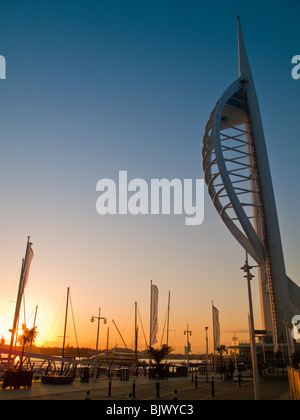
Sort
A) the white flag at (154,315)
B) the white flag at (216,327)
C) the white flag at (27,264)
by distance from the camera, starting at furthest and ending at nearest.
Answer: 1. the white flag at (216,327)
2. the white flag at (154,315)
3. the white flag at (27,264)

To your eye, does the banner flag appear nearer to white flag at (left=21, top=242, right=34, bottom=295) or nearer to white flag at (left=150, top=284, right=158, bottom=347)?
white flag at (left=150, top=284, right=158, bottom=347)

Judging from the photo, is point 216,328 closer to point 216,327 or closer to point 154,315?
point 216,327

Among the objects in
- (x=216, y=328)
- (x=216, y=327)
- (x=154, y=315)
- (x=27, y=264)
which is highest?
(x=27, y=264)

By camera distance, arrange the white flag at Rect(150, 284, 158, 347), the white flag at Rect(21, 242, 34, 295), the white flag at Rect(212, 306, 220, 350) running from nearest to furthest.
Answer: the white flag at Rect(21, 242, 34, 295) < the white flag at Rect(150, 284, 158, 347) < the white flag at Rect(212, 306, 220, 350)

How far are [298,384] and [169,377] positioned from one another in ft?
76.2

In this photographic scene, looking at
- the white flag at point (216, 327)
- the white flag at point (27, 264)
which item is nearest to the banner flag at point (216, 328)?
the white flag at point (216, 327)

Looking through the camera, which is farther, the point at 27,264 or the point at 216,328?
the point at 216,328

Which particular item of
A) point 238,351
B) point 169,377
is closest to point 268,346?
point 238,351

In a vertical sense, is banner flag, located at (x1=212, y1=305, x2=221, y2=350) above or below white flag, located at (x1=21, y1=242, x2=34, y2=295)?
below

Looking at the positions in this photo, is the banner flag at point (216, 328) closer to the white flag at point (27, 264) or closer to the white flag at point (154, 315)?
the white flag at point (154, 315)

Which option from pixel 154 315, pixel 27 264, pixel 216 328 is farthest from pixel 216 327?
pixel 27 264

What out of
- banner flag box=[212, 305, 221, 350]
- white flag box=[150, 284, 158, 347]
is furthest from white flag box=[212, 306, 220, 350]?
white flag box=[150, 284, 158, 347]

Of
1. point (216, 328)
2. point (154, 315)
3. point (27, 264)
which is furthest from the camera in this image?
point (216, 328)
